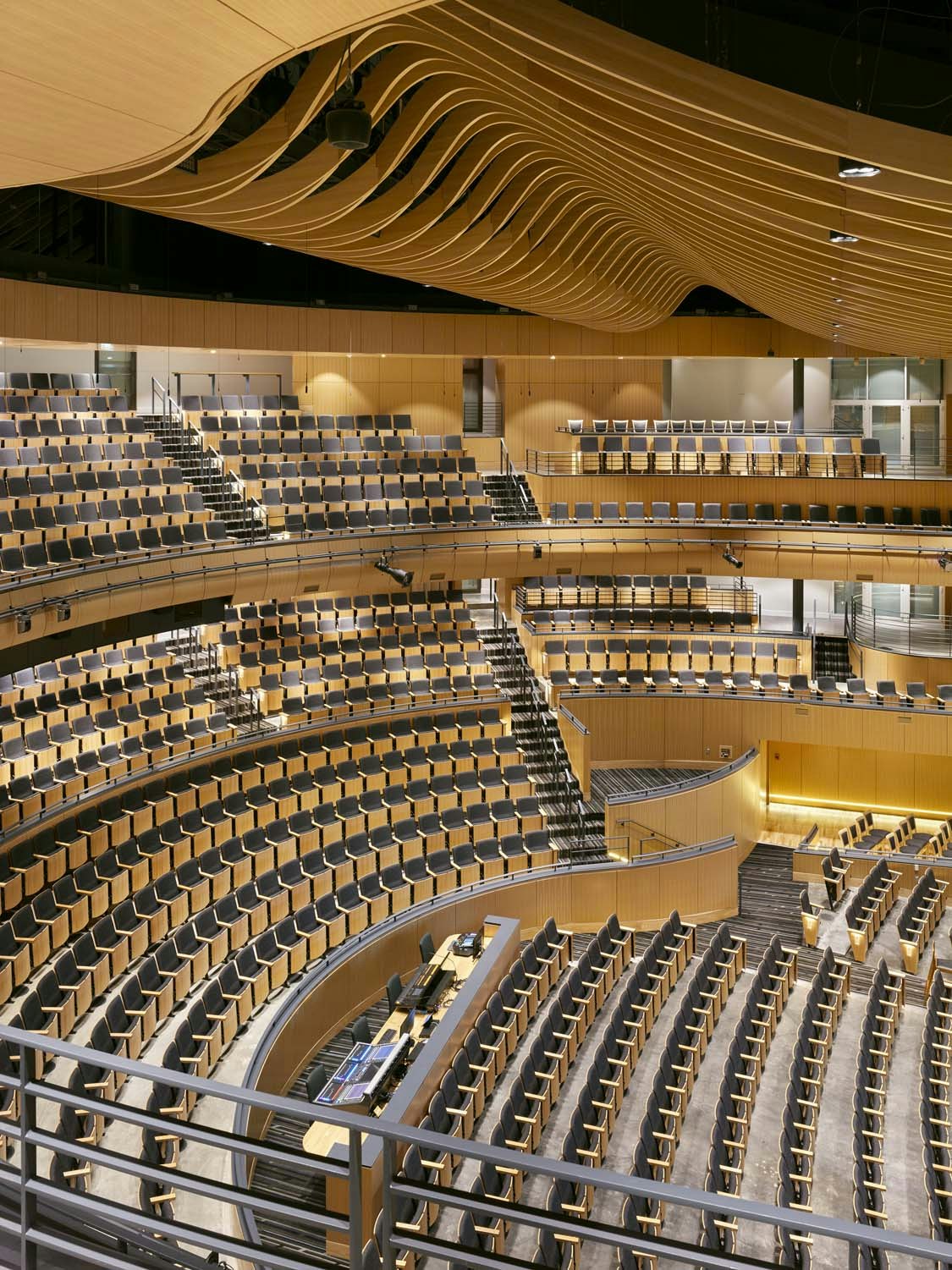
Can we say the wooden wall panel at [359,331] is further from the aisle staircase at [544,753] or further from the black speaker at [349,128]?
the black speaker at [349,128]

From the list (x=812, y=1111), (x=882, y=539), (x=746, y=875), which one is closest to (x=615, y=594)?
(x=882, y=539)

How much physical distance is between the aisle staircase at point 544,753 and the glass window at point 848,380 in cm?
622

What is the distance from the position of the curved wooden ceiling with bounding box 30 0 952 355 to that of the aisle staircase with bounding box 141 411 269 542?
2915mm

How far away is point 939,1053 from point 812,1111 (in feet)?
3.73

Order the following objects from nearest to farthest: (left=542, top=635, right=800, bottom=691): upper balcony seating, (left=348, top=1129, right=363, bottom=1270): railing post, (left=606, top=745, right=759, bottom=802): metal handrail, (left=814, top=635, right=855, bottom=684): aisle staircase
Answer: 1. (left=348, top=1129, right=363, bottom=1270): railing post
2. (left=606, top=745, right=759, bottom=802): metal handrail
3. (left=542, top=635, right=800, bottom=691): upper balcony seating
4. (left=814, top=635, right=855, bottom=684): aisle staircase

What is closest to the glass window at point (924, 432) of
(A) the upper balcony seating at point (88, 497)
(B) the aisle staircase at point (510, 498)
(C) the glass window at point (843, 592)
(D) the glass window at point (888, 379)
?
(D) the glass window at point (888, 379)

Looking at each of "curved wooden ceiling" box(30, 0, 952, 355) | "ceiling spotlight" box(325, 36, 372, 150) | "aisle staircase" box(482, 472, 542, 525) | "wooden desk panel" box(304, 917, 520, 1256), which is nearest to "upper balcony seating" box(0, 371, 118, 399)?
"curved wooden ceiling" box(30, 0, 952, 355)

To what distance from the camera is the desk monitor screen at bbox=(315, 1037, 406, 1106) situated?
5824mm

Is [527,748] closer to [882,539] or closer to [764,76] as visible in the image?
[882,539]

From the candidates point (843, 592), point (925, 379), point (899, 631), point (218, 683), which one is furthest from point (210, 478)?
point (925, 379)

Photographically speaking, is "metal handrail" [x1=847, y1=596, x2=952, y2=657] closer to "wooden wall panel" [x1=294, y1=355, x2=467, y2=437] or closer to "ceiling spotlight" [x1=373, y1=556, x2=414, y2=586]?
"wooden wall panel" [x1=294, y1=355, x2=467, y2=437]

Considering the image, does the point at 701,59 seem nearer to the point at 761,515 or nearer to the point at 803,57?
the point at 803,57

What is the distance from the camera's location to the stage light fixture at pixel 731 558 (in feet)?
44.7

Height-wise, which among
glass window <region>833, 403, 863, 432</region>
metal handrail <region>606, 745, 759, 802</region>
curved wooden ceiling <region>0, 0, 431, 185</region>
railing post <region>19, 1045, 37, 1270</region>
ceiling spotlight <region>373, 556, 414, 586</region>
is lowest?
metal handrail <region>606, 745, 759, 802</region>
